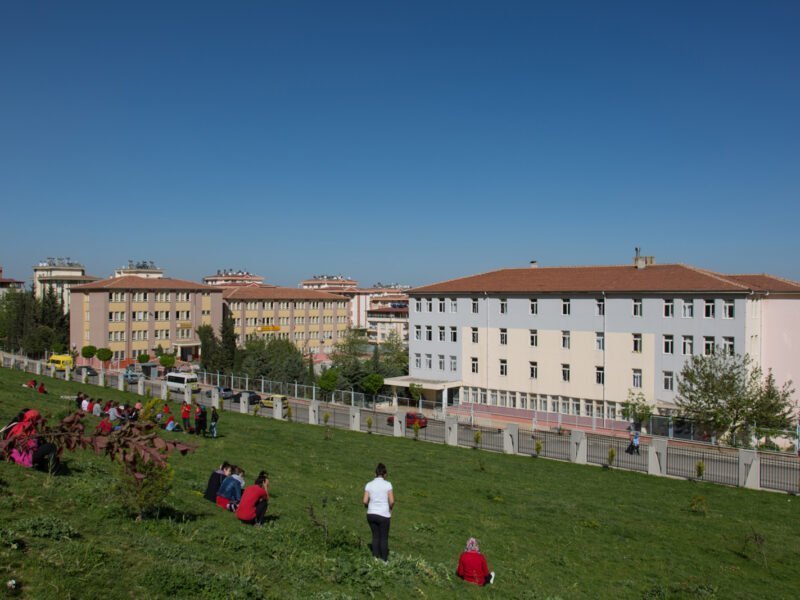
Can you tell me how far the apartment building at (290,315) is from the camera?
273 ft

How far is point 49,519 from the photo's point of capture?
819cm

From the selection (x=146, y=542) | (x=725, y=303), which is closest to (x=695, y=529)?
(x=146, y=542)

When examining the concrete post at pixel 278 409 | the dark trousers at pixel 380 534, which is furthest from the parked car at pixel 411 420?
the dark trousers at pixel 380 534

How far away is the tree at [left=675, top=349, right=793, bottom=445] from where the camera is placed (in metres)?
31.2

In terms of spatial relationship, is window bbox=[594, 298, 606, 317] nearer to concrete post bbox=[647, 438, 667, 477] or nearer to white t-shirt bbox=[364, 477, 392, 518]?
concrete post bbox=[647, 438, 667, 477]

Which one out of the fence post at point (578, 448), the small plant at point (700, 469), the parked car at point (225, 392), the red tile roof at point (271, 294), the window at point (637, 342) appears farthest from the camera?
the red tile roof at point (271, 294)

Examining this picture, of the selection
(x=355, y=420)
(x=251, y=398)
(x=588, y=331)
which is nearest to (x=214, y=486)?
(x=355, y=420)

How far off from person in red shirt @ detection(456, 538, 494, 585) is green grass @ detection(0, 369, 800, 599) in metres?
0.23

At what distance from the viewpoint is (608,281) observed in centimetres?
4059

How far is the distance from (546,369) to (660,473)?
61.9ft

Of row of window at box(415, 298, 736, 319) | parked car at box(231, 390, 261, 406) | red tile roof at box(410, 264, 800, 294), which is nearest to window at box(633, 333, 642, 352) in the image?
row of window at box(415, 298, 736, 319)

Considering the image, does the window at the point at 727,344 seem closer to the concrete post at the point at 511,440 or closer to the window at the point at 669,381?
the window at the point at 669,381

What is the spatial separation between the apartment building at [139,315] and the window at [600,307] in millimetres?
50065

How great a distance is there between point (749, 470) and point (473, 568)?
15.9 meters
